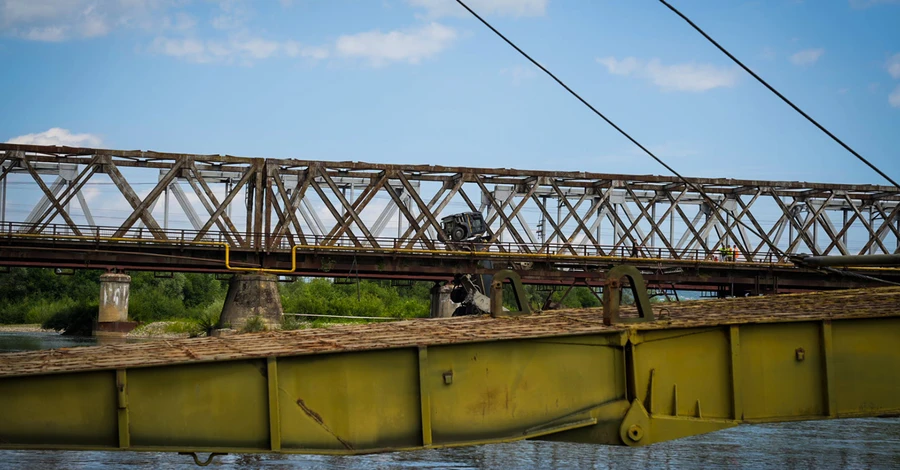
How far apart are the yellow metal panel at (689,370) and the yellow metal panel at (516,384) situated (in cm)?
34

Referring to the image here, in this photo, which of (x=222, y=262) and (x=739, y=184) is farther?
(x=739, y=184)

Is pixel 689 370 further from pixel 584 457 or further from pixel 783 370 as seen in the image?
pixel 584 457

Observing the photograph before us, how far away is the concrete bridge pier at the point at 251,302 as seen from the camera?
39531 mm

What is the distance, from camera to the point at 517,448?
13.1m

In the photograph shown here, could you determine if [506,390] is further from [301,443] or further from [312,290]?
[312,290]

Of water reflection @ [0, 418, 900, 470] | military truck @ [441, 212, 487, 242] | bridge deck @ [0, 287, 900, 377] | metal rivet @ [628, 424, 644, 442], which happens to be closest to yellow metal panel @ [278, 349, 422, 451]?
bridge deck @ [0, 287, 900, 377]

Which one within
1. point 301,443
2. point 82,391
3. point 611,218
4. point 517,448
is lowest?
point 517,448

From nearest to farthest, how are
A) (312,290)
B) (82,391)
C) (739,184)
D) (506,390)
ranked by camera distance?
(82,391) → (506,390) → (739,184) → (312,290)

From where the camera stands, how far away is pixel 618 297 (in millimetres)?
8969

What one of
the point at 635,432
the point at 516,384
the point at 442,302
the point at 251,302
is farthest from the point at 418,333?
the point at 442,302

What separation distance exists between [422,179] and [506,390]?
40.0m

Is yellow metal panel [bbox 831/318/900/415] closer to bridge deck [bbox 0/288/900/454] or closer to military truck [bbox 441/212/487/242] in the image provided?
bridge deck [bbox 0/288/900/454]

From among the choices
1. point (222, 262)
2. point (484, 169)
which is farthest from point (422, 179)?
point (222, 262)

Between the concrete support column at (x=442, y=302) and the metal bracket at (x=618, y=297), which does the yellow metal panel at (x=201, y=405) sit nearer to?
the metal bracket at (x=618, y=297)
